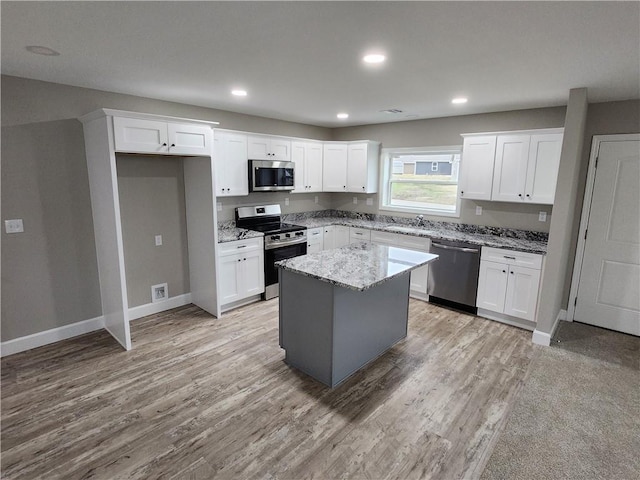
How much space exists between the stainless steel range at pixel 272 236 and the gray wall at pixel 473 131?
158 cm

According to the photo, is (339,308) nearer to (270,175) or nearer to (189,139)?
(189,139)

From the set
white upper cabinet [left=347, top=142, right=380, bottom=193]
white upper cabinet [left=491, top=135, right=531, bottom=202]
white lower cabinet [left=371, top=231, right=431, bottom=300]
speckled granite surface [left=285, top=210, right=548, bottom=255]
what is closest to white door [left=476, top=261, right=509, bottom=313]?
speckled granite surface [left=285, top=210, right=548, bottom=255]

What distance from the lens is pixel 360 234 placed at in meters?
5.30

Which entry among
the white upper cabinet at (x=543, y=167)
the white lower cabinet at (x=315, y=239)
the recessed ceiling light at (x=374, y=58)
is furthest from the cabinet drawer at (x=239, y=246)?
the white upper cabinet at (x=543, y=167)

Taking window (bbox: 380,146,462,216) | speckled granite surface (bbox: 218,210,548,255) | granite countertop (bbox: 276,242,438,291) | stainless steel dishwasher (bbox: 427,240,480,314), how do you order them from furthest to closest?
window (bbox: 380,146,462,216) → stainless steel dishwasher (bbox: 427,240,480,314) → speckled granite surface (bbox: 218,210,548,255) → granite countertop (bbox: 276,242,438,291)

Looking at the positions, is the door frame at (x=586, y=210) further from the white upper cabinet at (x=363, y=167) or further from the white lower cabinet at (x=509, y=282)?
the white upper cabinet at (x=363, y=167)

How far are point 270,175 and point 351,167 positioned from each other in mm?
1475

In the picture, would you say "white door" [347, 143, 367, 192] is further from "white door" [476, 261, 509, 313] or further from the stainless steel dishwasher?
"white door" [476, 261, 509, 313]

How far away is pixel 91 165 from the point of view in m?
3.39

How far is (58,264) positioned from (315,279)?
2.67m

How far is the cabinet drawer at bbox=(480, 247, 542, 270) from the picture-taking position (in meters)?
3.70

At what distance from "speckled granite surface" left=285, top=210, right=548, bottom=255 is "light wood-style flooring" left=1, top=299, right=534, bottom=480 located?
1.09 meters

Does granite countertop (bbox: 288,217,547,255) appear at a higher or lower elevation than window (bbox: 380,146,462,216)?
lower

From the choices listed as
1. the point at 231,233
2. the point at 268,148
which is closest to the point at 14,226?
the point at 231,233
